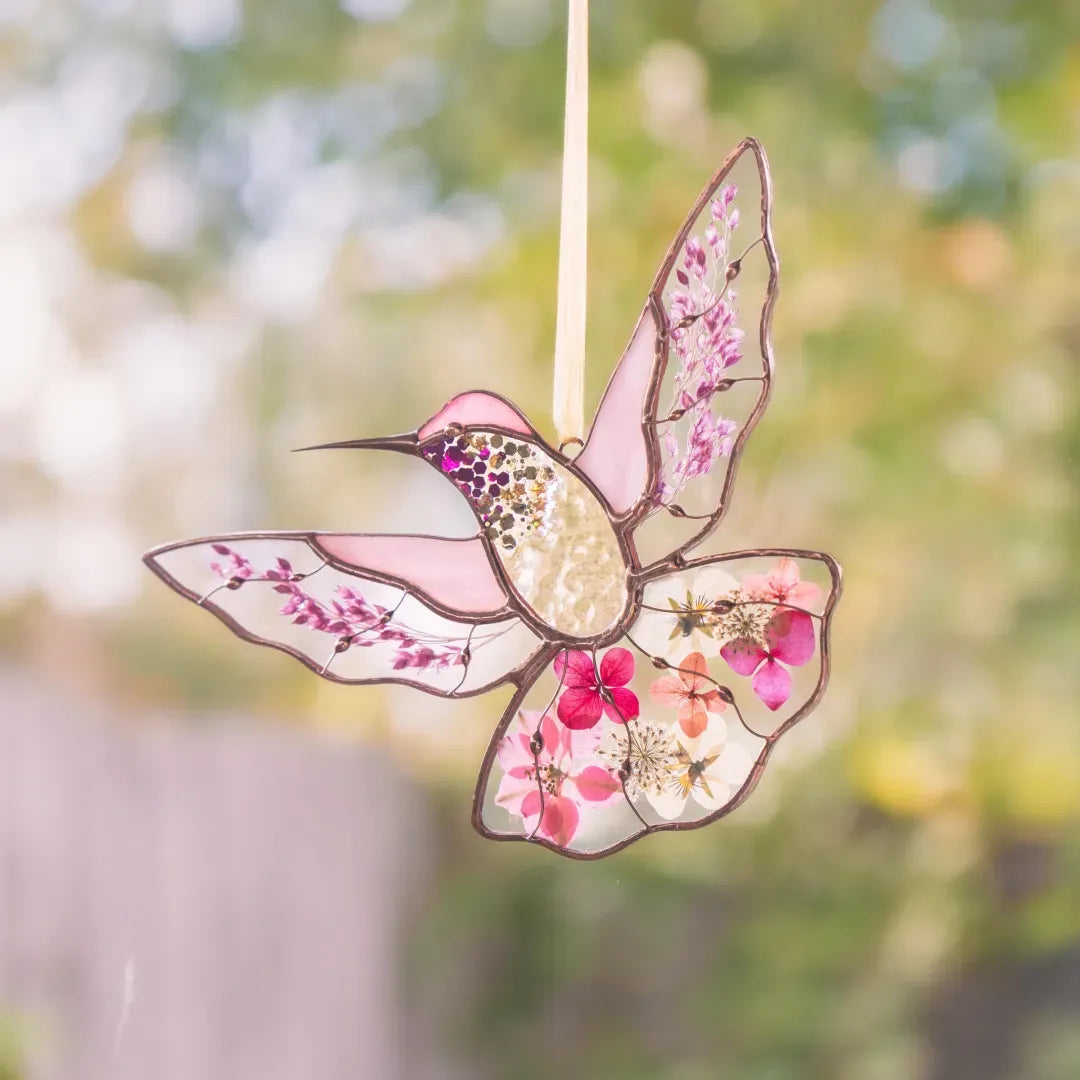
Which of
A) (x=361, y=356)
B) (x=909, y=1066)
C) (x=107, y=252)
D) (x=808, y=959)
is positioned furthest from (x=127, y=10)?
(x=909, y=1066)

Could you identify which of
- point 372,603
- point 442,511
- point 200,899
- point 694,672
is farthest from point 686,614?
point 200,899

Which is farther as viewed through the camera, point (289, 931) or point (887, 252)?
point (289, 931)

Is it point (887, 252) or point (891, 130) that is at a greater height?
point (891, 130)

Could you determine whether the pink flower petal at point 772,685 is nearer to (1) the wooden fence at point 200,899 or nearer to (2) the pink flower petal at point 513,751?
(2) the pink flower petal at point 513,751

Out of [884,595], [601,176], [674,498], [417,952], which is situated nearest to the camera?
[674,498]

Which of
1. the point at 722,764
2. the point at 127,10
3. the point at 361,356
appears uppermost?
the point at 127,10

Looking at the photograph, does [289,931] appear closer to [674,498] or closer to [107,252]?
[107,252]

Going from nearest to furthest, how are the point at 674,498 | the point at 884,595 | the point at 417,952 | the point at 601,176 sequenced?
the point at 674,498 → the point at 601,176 → the point at 884,595 → the point at 417,952

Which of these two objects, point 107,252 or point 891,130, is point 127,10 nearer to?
point 107,252
